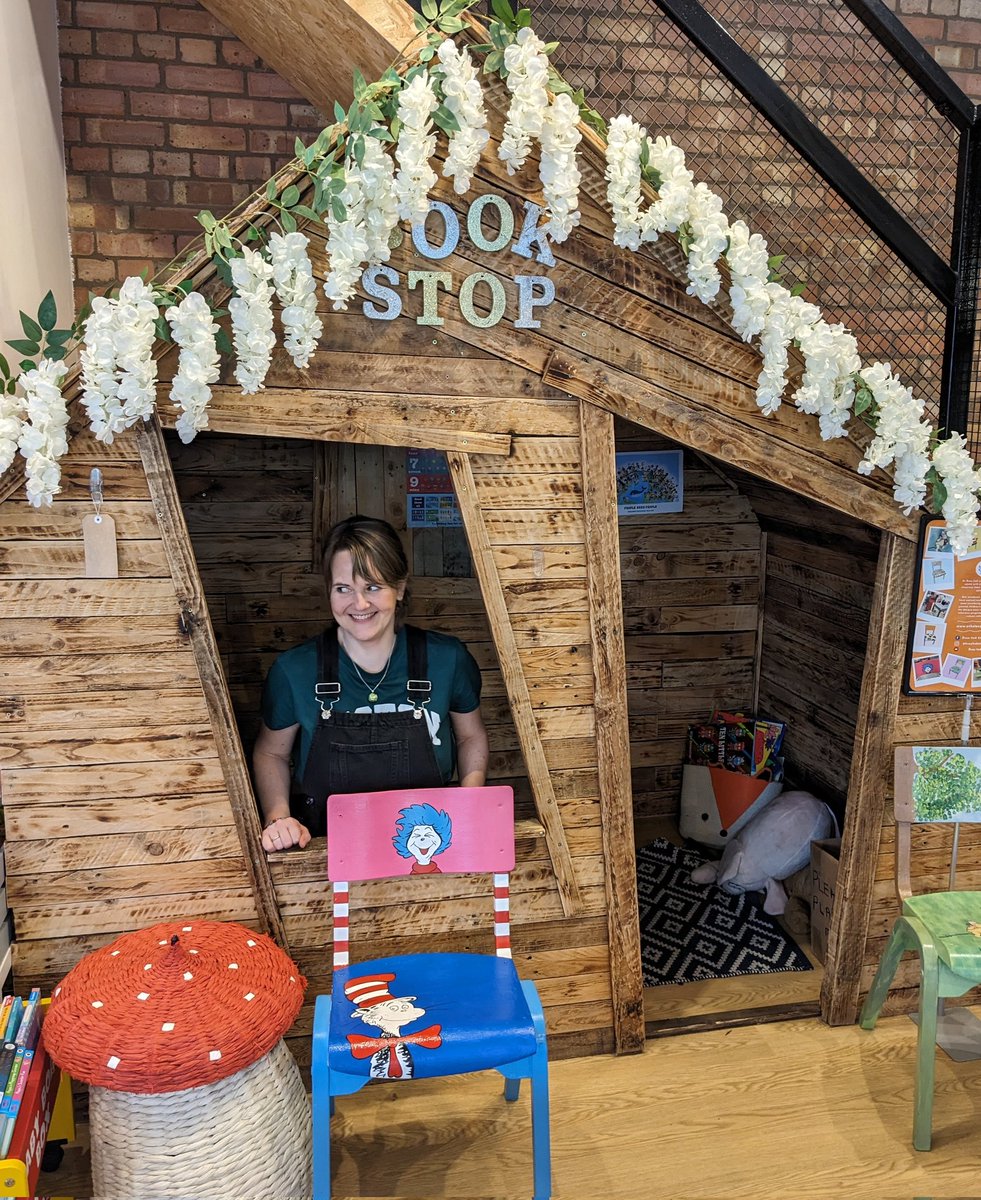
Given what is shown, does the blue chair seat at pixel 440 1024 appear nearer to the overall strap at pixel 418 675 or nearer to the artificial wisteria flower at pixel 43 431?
the overall strap at pixel 418 675

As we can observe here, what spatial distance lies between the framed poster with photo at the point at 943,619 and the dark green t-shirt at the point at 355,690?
1388 millimetres

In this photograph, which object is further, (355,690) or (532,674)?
(355,690)

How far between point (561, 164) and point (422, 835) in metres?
1.72

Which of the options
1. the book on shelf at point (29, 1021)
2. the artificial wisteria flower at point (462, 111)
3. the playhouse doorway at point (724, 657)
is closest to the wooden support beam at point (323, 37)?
the artificial wisteria flower at point (462, 111)

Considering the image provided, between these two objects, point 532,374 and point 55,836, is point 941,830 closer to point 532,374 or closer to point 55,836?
point 532,374

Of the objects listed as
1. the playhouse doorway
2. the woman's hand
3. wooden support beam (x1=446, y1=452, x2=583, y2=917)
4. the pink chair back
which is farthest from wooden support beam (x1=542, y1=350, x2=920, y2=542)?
the woman's hand

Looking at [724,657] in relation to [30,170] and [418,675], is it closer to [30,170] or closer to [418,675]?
[418,675]

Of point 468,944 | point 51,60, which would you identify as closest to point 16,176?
point 51,60

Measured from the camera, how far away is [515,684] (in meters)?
2.69

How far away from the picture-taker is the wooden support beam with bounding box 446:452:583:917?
2576 mm

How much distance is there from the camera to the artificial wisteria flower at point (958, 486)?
2.67 m

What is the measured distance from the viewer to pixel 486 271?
2.46 m

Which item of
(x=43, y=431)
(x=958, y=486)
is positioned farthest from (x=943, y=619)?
(x=43, y=431)

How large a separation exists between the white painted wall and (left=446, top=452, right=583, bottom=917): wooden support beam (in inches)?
53.3
